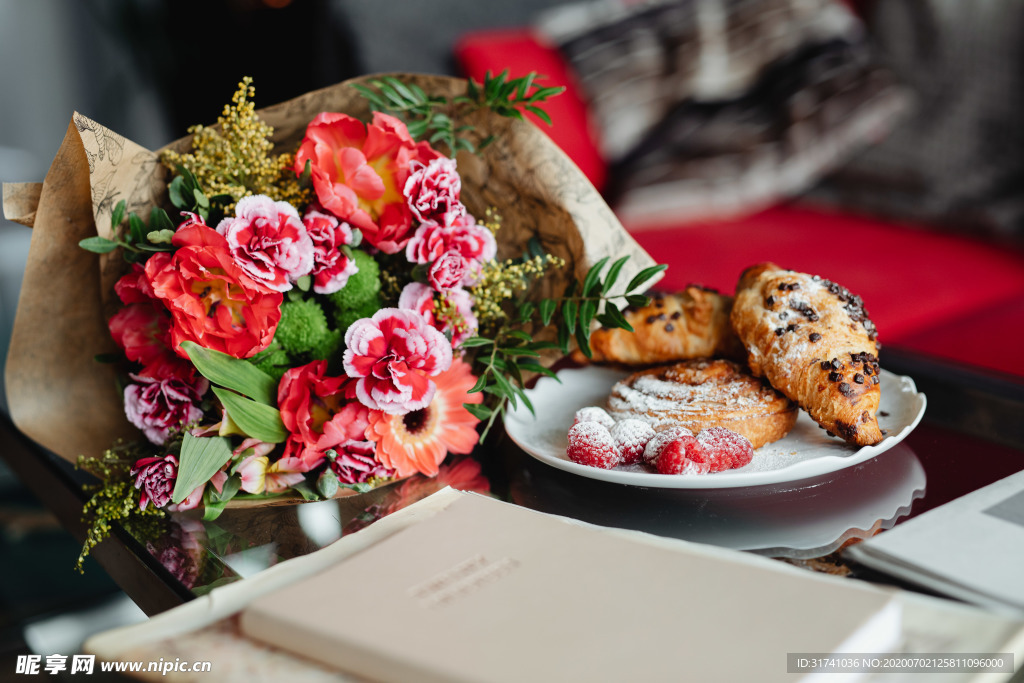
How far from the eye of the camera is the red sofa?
1.55 m

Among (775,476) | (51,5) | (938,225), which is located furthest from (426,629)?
(51,5)

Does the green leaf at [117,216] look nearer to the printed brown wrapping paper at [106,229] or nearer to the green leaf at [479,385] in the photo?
the printed brown wrapping paper at [106,229]

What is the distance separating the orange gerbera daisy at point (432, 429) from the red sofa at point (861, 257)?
0.90m

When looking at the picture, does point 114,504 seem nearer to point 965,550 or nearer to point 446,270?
point 446,270

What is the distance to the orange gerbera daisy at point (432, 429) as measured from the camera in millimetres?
750

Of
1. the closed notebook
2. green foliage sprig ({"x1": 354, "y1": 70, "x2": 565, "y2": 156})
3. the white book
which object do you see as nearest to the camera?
the closed notebook

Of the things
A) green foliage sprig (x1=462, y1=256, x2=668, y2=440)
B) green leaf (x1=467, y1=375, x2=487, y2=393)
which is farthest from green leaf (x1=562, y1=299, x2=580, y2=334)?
green leaf (x1=467, y1=375, x2=487, y2=393)

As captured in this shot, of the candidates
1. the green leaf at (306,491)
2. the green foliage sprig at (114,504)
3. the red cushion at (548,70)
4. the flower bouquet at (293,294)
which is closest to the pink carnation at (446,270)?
the flower bouquet at (293,294)

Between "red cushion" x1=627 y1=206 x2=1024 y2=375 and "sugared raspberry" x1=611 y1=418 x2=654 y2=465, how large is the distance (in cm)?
88

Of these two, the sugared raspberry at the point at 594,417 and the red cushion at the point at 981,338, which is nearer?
the sugared raspberry at the point at 594,417

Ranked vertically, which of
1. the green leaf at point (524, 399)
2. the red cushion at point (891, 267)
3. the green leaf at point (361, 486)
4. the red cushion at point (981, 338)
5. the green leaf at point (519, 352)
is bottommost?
the red cushion at point (981, 338)

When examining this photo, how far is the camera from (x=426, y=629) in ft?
1.52

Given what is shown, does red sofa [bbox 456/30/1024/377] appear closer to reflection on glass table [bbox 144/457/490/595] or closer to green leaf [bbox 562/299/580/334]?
green leaf [bbox 562/299/580/334]

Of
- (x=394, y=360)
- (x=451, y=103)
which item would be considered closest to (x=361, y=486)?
(x=394, y=360)
